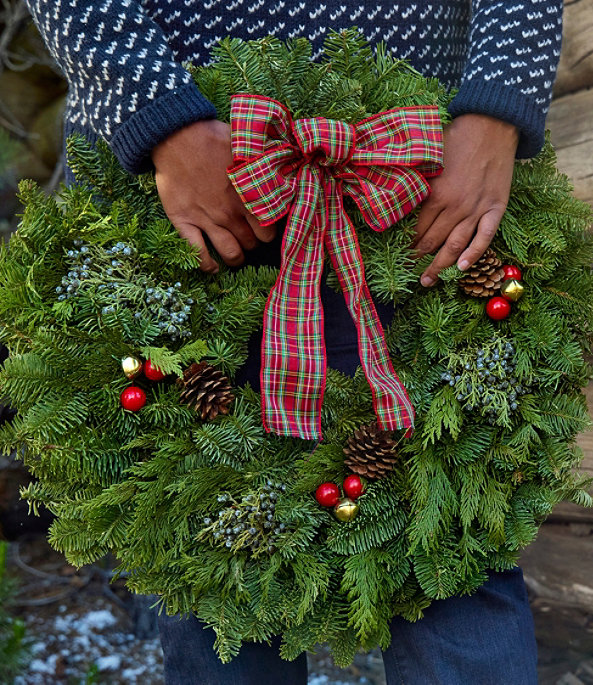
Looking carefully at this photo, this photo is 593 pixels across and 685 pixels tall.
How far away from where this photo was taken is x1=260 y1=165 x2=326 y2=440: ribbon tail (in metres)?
0.91

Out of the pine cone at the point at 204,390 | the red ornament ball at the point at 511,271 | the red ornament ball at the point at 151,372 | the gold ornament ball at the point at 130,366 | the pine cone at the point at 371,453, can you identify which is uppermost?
the red ornament ball at the point at 511,271

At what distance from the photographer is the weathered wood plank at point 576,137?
151 cm

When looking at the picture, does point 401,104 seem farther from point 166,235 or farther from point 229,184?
point 166,235

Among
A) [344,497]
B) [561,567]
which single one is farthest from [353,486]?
[561,567]

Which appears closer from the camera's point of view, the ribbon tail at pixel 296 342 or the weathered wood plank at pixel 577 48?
the ribbon tail at pixel 296 342

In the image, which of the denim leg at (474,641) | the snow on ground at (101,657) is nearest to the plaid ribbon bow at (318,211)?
the denim leg at (474,641)

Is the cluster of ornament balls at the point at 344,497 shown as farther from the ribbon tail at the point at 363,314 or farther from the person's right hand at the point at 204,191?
the person's right hand at the point at 204,191

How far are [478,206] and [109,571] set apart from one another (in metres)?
1.84

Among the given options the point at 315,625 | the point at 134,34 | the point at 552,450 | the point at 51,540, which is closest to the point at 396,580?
the point at 315,625

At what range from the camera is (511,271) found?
3.11ft

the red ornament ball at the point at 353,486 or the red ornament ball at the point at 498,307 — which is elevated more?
the red ornament ball at the point at 498,307

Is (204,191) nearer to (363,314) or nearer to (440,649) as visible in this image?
(363,314)

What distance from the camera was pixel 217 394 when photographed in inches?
36.5

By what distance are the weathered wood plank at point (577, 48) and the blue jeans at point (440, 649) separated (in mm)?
1143
